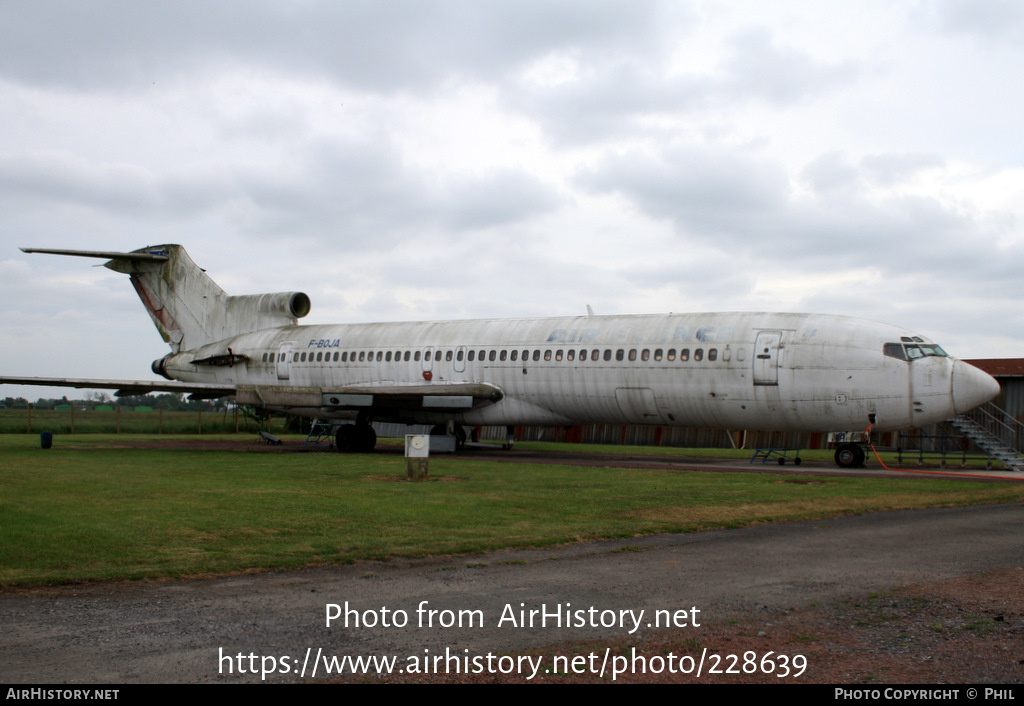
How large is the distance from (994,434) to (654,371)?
11.4 metres

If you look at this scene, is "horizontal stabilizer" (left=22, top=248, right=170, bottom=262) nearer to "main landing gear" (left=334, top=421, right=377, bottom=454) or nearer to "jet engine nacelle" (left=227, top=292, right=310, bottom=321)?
"jet engine nacelle" (left=227, top=292, right=310, bottom=321)

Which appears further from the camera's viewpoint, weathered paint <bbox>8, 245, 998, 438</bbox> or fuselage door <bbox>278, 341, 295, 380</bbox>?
fuselage door <bbox>278, 341, 295, 380</bbox>

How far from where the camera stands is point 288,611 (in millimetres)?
6199

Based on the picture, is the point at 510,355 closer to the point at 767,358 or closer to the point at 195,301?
the point at 767,358

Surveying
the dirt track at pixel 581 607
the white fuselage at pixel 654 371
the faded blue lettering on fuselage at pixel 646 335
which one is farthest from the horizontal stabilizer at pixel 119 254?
the dirt track at pixel 581 607

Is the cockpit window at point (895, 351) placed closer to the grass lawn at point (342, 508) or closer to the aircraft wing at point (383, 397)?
the grass lawn at point (342, 508)

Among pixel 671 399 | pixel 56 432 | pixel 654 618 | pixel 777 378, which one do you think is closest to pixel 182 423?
pixel 56 432

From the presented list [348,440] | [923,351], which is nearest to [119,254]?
[348,440]

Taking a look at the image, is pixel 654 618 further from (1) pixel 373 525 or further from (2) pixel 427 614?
(1) pixel 373 525

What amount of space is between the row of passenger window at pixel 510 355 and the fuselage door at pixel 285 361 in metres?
0.29

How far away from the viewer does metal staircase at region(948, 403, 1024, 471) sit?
22.7m

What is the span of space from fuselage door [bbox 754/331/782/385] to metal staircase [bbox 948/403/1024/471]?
570 cm

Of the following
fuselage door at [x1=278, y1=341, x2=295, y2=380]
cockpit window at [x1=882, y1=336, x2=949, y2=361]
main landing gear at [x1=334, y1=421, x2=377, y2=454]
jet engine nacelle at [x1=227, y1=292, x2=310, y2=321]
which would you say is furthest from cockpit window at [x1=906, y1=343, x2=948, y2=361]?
jet engine nacelle at [x1=227, y1=292, x2=310, y2=321]
